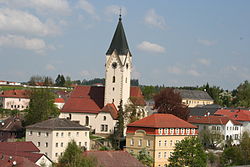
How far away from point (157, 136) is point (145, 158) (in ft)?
17.3

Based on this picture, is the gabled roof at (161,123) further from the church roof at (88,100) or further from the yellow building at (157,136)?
the church roof at (88,100)

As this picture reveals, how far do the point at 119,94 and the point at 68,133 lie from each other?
57.6ft

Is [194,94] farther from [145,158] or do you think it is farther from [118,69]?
[145,158]

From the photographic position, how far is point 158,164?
69312 millimetres

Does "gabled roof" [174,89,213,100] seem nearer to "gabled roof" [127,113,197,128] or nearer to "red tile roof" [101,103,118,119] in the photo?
"red tile roof" [101,103,118,119]

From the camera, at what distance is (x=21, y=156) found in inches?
2201

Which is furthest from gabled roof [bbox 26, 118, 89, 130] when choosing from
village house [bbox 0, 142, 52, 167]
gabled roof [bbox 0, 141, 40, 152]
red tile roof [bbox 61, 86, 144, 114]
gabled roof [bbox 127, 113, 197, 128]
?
red tile roof [bbox 61, 86, 144, 114]

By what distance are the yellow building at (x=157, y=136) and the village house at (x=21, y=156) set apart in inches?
563

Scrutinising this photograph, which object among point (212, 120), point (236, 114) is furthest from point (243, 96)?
point (212, 120)

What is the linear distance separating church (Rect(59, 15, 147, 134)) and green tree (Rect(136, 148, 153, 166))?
1694 cm

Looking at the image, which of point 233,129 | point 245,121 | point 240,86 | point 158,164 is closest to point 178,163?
point 158,164

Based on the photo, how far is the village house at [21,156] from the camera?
49.6 meters

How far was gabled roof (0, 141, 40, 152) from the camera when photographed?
200 feet

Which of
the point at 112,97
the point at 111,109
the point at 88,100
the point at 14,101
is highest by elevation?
the point at 14,101
